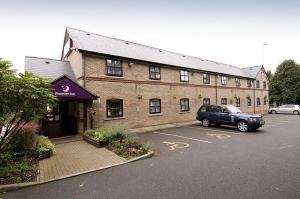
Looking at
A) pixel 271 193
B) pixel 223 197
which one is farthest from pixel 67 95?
pixel 271 193

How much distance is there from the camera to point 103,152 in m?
8.54

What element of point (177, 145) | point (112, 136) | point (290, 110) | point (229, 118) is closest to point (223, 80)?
point (229, 118)

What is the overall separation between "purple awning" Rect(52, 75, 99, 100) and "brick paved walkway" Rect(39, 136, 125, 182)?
2739mm

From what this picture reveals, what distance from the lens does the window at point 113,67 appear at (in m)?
13.9

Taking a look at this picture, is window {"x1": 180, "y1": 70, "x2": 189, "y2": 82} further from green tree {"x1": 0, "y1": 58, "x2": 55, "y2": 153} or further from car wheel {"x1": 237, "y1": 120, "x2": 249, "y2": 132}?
green tree {"x1": 0, "y1": 58, "x2": 55, "y2": 153}

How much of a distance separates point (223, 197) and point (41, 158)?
6.82 metres

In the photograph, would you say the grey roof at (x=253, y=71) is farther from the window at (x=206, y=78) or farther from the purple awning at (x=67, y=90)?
the purple awning at (x=67, y=90)

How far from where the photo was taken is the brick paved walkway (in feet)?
20.7

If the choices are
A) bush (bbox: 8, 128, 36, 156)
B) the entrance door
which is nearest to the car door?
the entrance door

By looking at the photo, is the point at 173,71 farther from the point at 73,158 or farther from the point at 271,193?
the point at 271,193

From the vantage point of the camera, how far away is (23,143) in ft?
25.3

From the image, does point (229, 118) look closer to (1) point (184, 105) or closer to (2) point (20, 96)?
(1) point (184, 105)

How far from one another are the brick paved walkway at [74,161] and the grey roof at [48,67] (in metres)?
5.51

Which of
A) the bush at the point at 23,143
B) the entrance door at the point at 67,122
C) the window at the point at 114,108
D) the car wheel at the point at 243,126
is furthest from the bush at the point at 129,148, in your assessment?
the car wheel at the point at 243,126
